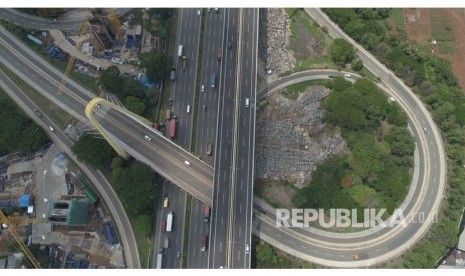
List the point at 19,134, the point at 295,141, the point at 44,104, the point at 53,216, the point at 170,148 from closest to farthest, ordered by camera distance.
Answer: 1. the point at 53,216
2. the point at 170,148
3. the point at 19,134
4. the point at 295,141
5. the point at 44,104

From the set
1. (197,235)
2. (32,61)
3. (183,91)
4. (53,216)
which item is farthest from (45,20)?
(197,235)

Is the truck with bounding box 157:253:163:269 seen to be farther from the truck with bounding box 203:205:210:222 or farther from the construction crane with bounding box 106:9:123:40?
the construction crane with bounding box 106:9:123:40

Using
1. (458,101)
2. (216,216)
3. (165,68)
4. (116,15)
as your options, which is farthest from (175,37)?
(458,101)

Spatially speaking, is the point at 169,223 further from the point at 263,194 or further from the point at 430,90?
the point at 430,90

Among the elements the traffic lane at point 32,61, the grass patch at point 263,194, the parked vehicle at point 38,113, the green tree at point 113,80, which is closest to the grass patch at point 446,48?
the grass patch at point 263,194

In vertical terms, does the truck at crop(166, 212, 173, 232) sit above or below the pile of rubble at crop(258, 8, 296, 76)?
below

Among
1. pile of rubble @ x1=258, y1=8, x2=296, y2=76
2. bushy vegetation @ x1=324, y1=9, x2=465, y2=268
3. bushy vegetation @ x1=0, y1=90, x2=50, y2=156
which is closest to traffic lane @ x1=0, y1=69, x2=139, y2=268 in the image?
bushy vegetation @ x1=0, y1=90, x2=50, y2=156
